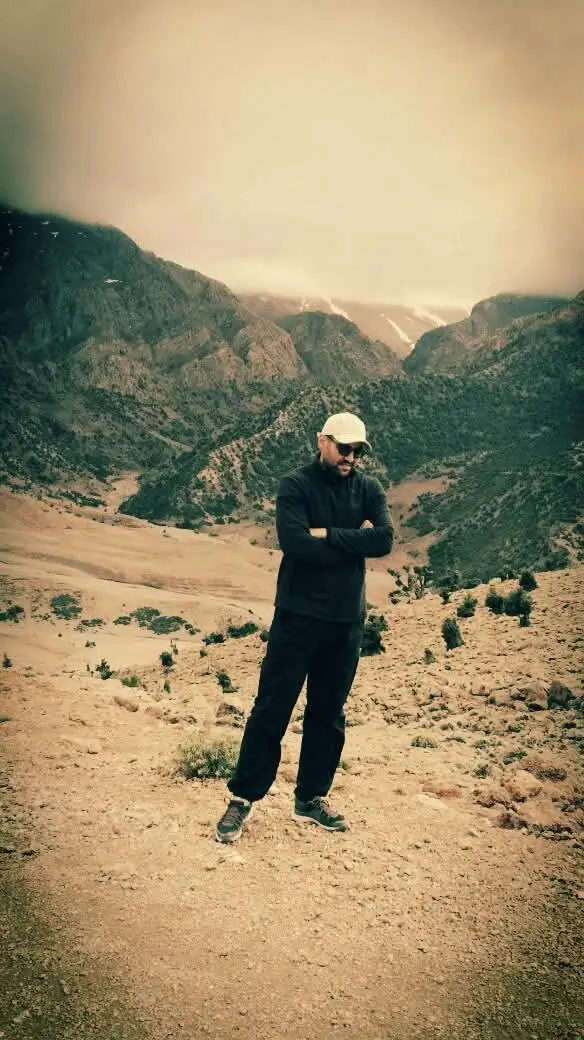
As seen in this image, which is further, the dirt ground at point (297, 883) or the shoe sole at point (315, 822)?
the shoe sole at point (315, 822)

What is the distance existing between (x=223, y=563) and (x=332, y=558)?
Answer: 49541 millimetres

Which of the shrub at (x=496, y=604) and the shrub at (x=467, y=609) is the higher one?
the shrub at (x=496, y=604)

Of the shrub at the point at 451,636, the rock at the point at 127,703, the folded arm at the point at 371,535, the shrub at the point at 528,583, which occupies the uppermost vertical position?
the folded arm at the point at 371,535

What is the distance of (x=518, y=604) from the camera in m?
12.0

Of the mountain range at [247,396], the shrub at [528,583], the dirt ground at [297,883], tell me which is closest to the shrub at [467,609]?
the shrub at [528,583]

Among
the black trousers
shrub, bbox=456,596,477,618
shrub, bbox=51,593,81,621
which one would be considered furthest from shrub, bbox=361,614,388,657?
shrub, bbox=51,593,81,621

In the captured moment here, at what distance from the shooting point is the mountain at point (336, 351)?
16162cm

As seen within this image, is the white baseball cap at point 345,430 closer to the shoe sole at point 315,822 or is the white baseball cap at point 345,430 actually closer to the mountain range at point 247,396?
the shoe sole at point 315,822

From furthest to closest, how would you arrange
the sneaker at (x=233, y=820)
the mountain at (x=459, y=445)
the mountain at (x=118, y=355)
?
1. the mountain at (x=118, y=355)
2. the mountain at (x=459, y=445)
3. the sneaker at (x=233, y=820)

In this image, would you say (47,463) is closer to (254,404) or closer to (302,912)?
(254,404)

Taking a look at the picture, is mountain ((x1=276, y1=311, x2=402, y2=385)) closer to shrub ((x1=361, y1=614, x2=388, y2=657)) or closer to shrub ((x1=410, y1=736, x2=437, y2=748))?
shrub ((x1=361, y1=614, x2=388, y2=657))

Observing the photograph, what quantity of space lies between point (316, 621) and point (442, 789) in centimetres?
229

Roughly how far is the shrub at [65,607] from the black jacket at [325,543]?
32978 millimetres

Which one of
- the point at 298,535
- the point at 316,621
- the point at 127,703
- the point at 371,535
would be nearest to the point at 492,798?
the point at 316,621
